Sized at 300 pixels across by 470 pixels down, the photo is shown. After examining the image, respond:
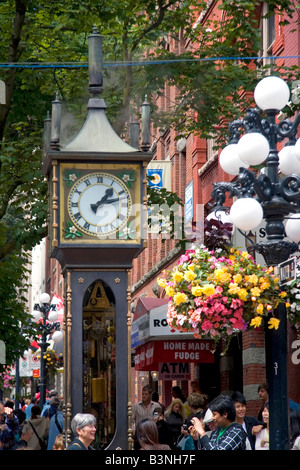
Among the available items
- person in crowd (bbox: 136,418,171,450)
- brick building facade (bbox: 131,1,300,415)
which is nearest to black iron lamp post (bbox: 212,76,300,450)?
person in crowd (bbox: 136,418,171,450)

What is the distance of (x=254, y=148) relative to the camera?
996 centimetres

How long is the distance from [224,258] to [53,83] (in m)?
11.7

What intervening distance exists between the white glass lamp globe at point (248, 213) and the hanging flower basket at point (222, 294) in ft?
0.94

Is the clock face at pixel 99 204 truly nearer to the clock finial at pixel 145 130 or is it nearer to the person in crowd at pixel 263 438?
the clock finial at pixel 145 130

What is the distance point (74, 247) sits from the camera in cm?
1052

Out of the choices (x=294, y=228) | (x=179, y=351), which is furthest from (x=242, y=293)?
(x=179, y=351)

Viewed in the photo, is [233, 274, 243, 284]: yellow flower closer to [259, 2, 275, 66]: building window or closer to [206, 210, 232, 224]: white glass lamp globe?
[206, 210, 232, 224]: white glass lamp globe

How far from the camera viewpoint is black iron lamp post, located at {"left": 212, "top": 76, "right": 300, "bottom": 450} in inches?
376

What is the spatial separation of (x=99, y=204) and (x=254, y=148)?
Result: 70.4 inches

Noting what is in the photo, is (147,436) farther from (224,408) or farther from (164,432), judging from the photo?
(164,432)

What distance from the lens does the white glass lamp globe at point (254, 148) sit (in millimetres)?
9961

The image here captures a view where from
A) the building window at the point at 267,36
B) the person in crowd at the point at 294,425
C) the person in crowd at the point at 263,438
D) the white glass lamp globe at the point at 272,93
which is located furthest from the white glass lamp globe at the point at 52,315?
the white glass lamp globe at the point at 272,93
